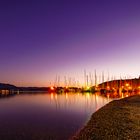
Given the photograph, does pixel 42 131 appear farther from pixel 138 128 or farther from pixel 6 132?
pixel 138 128

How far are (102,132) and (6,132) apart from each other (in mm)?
11425

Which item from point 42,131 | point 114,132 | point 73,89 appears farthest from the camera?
point 73,89

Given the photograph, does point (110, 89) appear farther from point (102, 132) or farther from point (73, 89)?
point (102, 132)

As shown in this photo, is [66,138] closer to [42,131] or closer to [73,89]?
[42,131]

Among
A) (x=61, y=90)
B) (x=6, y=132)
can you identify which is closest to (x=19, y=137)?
(x=6, y=132)

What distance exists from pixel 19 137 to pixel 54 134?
367 cm

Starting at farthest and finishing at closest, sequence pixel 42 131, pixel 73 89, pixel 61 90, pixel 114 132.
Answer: pixel 61 90 → pixel 73 89 → pixel 42 131 → pixel 114 132

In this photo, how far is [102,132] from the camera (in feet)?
66.0

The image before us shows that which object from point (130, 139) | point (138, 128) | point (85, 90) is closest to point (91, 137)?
point (130, 139)

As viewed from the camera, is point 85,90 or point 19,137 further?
point 85,90

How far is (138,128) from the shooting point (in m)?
20.5

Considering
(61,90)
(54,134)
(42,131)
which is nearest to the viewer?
(54,134)

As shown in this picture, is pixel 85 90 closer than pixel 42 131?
No

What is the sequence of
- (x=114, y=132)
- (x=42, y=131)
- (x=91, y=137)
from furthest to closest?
(x=42, y=131), (x=114, y=132), (x=91, y=137)
